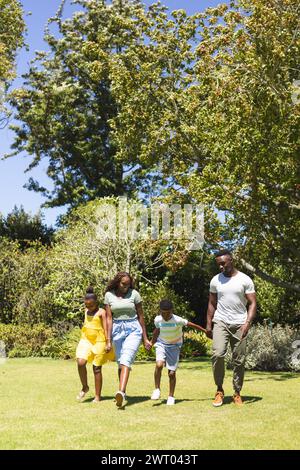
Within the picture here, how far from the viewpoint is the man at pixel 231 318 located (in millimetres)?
8961

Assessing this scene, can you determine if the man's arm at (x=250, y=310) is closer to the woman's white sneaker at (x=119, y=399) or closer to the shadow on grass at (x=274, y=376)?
the woman's white sneaker at (x=119, y=399)

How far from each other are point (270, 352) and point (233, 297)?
780cm

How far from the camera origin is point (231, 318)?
9.02 meters

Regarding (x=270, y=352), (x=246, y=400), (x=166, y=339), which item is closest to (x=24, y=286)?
(x=270, y=352)

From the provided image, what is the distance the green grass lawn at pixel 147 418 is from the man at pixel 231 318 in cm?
53

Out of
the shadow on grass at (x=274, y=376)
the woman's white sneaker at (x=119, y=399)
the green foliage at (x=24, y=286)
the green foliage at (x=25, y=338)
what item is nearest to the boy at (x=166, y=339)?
the woman's white sneaker at (x=119, y=399)

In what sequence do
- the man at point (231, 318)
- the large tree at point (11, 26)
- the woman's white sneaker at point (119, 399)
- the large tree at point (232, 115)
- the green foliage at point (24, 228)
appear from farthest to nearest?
the green foliage at point (24, 228) → the large tree at point (11, 26) → the large tree at point (232, 115) → the man at point (231, 318) → the woman's white sneaker at point (119, 399)

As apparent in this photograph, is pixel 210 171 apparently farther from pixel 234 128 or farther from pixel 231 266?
pixel 231 266

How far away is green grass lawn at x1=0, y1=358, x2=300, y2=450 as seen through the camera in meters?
6.30

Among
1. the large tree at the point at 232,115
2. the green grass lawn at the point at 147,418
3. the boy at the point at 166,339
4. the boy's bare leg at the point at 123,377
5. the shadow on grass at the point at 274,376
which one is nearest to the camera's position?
the green grass lawn at the point at 147,418

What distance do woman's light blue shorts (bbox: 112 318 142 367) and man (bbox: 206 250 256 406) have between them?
45.7 inches

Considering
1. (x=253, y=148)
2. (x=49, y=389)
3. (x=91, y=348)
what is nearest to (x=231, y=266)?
(x=91, y=348)

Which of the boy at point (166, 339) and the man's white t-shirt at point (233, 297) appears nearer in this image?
the man's white t-shirt at point (233, 297)
